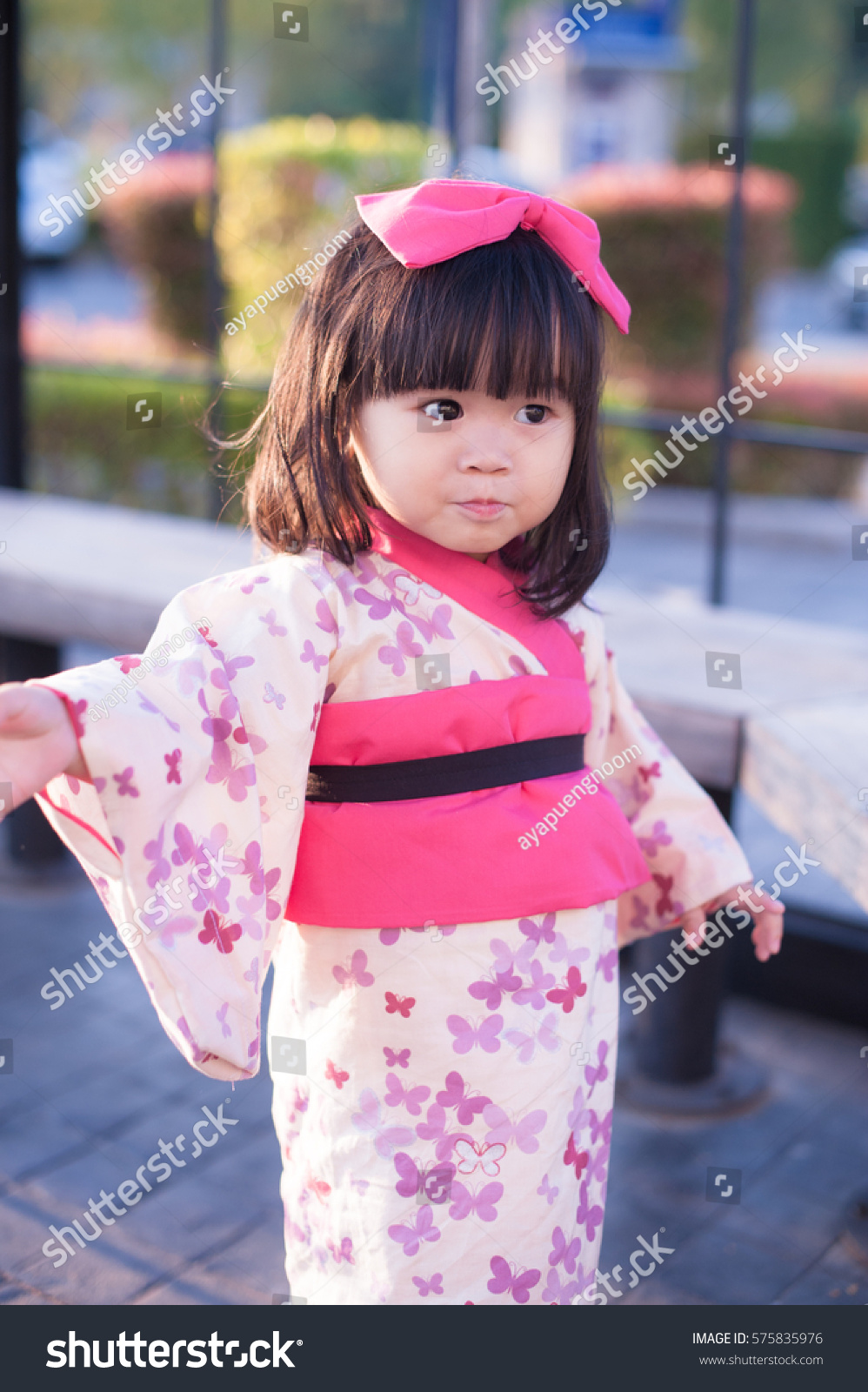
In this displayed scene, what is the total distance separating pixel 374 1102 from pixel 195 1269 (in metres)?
0.93

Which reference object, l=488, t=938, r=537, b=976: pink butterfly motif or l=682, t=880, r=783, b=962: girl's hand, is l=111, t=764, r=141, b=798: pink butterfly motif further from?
l=682, t=880, r=783, b=962: girl's hand

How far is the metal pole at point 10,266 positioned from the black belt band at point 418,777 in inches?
A: 114

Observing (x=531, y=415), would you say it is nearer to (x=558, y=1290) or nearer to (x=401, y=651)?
(x=401, y=651)

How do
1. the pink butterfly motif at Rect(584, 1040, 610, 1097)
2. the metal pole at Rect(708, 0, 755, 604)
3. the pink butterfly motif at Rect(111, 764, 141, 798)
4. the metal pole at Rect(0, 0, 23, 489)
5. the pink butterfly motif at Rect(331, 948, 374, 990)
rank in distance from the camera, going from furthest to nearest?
the metal pole at Rect(0, 0, 23, 489), the metal pole at Rect(708, 0, 755, 604), the pink butterfly motif at Rect(584, 1040, 610, 1097), the pink butterfly motif at Rect(331, 948, 374, 990), the pink butterfly motif at Rect(111, 764, 141, 798)

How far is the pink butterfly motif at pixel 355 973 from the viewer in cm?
Result: 152

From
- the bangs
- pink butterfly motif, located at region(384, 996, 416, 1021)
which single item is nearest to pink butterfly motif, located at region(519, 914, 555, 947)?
pink butterfly motif, located at region(384, 996, 416, 1021)

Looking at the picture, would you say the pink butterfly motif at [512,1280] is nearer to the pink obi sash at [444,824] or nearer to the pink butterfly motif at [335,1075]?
the pink butterfly motif at [335,1075]

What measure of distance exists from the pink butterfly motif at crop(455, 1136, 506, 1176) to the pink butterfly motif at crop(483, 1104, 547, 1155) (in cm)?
1

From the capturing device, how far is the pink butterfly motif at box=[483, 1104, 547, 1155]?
4.99 feet

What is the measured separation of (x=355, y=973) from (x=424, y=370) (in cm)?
64

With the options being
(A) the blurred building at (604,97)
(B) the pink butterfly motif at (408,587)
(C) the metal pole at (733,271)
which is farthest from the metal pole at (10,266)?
(A) the blurred building at (604,97)

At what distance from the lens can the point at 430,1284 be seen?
151 centimetres

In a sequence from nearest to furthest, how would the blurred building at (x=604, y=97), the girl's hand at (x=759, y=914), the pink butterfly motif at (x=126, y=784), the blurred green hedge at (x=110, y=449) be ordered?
the pink butterfly motif at (x=126, y=784), the girl's hand at (x=759, y=914), the blurred green hedge at (x=110, y=449), the blurred building at (x=604, y=97)

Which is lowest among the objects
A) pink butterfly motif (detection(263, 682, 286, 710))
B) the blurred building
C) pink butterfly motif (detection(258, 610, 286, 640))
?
pink butterfly motif (detection(263, 682, 286, 710))
